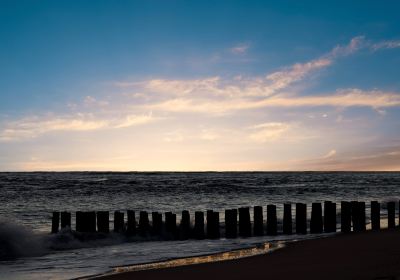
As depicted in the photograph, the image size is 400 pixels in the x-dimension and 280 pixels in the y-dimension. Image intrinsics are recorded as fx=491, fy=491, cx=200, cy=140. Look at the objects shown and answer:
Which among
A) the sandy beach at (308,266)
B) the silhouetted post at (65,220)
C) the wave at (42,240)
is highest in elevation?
the sandy beach at (308,266)

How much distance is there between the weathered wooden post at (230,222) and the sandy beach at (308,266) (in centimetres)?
519

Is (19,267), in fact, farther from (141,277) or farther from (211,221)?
(211,221)

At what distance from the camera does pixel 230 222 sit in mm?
16016

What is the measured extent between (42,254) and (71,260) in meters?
1.94

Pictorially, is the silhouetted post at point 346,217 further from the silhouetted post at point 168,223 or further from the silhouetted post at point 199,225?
the silhouetted post at point 168,223

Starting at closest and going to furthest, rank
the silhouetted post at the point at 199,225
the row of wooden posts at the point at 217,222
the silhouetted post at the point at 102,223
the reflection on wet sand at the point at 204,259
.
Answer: the reflection on wet sand at the point at 204,259 → the silhouetted post at the point at 199,225 → the row of wooden posts at the point at 217,222 → the silhouetted post at the point at 102,223

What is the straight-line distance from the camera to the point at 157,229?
642 inches

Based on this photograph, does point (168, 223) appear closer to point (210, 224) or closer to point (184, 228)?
point (184, 228)

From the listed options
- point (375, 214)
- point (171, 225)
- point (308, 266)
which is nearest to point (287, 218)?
point (375, 214)

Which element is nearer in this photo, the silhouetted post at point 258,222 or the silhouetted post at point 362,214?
the silhouetted post at point 258,222

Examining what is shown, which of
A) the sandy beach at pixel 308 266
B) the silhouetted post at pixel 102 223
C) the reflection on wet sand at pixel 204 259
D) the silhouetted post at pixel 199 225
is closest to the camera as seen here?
the sandy beach at pixel 308 266

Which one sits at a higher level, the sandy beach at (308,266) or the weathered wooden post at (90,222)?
the sandy beach at (308,266)

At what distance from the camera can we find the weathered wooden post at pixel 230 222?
15930 millimetres

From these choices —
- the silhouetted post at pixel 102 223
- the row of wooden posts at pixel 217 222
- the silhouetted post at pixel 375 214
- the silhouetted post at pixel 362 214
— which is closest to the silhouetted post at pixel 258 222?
the row of wooden posts at pixel 217 222
